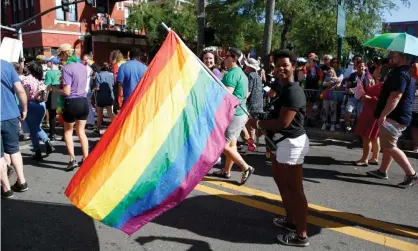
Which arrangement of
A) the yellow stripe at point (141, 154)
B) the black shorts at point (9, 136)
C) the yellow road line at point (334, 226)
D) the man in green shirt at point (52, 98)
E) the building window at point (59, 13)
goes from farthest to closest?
the building window at point (59, 13) → the man in green shirt at point (52, 98) → the black shorts at point (9, 136) → the yellow road line at point (334, 226) → the yellow stripe at point (141, 154)

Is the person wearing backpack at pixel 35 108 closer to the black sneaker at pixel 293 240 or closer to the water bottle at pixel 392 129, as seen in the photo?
the black sneaker at pixel 293 240

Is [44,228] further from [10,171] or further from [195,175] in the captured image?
[195,175]

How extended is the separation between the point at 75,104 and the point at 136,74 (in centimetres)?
125

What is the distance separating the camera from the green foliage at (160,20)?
28891mm

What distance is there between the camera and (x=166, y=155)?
2.73 metres

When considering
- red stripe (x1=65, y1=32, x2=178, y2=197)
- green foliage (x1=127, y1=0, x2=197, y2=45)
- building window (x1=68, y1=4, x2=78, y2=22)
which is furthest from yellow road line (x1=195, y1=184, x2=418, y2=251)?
building window (x1=68, y1=4, x2=78, y2=22)

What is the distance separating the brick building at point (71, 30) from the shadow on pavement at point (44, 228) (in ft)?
82.3

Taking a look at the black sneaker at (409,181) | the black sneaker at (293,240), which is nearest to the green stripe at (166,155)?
the black sneaker at (293,240)

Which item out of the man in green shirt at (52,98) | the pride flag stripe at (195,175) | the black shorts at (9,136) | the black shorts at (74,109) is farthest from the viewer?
the man in green shirt at (52,98)

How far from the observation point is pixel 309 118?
941 cm

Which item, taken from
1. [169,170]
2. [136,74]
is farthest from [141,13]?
[169,170]

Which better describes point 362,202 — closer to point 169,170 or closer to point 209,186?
point 209,186

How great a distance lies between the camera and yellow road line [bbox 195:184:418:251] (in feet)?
11.1

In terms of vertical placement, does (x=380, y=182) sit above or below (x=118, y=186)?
below
